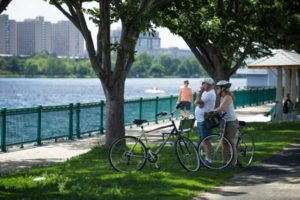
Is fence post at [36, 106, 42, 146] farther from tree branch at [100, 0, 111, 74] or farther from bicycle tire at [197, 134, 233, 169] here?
bicycle tire at [197, 134, 233, 169]

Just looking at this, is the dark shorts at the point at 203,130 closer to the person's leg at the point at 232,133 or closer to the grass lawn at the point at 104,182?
the person's leg at the point at 232,133

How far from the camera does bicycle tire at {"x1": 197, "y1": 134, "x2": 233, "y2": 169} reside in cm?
1303

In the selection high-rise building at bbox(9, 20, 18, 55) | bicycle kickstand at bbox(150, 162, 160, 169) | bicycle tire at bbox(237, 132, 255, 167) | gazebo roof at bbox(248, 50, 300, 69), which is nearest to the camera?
bicycle kickstand at bbox(150, 162, 160, 169)

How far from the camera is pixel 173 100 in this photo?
32438 mm

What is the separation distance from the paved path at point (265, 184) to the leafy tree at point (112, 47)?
436 centimetres

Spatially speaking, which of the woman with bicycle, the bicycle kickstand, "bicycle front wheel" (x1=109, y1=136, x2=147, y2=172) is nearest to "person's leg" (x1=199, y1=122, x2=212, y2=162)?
the woman with bicycle

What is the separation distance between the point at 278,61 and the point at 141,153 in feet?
52.9

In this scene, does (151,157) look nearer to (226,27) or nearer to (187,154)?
(187,154)

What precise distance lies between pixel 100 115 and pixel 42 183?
12.7 meters

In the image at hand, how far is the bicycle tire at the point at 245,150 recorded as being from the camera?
544 inches

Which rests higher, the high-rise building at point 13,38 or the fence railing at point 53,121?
the high-rise building at point 13,38

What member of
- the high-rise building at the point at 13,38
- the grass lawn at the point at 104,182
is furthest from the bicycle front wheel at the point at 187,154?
the high-rise building at the point at 13,38

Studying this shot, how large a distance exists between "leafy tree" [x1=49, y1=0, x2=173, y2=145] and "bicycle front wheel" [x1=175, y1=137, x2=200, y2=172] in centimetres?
422

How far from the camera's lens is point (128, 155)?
1246 cm
